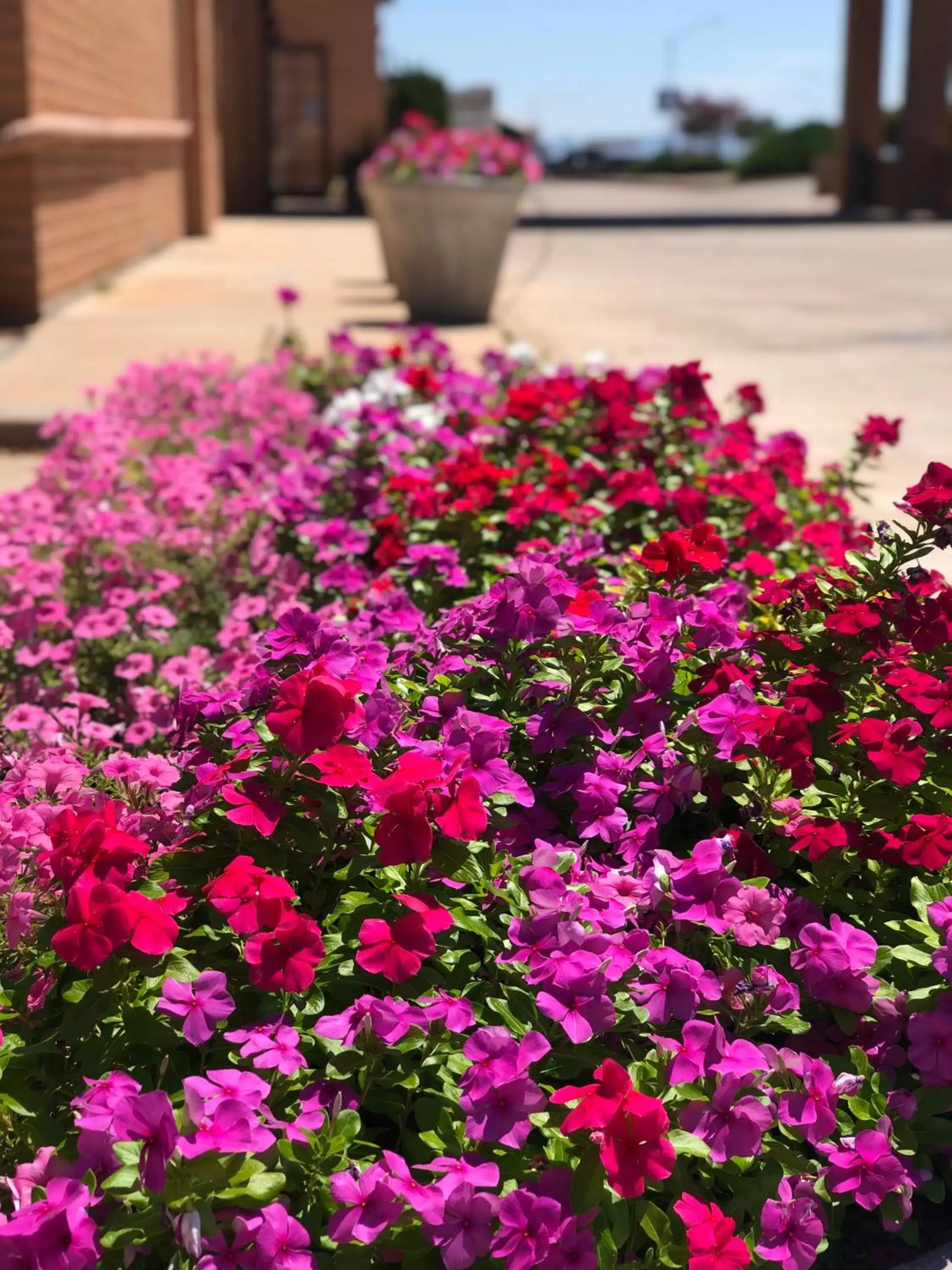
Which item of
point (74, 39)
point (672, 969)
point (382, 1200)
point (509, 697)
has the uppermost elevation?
point (74, 39)

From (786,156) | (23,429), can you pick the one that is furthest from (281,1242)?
(786,156)

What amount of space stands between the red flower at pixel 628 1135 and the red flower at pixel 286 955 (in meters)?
0.34

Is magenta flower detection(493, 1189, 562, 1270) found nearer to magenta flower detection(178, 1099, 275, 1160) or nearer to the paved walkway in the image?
magenta flower detection(178, 1099, 275, 1160)

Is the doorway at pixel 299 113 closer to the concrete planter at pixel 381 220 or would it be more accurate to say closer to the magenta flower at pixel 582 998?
the concrete planter at pixel 381 220

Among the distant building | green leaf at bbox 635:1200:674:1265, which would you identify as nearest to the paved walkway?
green leaf at bbox 635:1200:674:1265

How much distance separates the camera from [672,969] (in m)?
1.90

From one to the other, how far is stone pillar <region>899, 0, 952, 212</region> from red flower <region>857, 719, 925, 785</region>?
1083 inches

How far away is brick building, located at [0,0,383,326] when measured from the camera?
9.78 meters

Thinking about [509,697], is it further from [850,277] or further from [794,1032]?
[850,277]

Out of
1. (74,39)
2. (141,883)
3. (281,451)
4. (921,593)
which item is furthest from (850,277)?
(141,883)

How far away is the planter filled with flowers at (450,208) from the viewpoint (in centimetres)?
1048

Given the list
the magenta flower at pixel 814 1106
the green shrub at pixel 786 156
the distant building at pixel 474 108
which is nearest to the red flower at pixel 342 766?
the magenta flower at pixel 814 1106

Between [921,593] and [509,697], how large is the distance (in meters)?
0.73

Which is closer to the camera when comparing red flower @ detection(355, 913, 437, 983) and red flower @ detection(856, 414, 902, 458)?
red flower @ detection(355, 913, 437, 983)
